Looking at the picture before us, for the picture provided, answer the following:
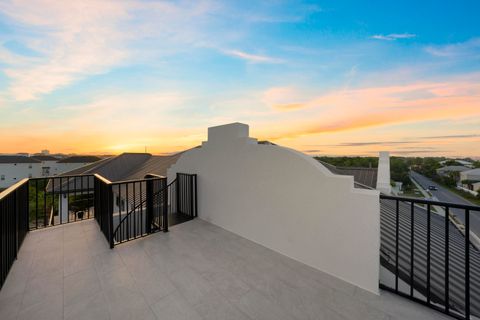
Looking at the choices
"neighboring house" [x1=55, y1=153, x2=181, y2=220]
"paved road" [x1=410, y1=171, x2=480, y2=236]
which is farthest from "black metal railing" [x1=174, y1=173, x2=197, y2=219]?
"neighboring house" [x1=55, y1=153, x2=181, y2=220]

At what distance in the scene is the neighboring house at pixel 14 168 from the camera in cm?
2282

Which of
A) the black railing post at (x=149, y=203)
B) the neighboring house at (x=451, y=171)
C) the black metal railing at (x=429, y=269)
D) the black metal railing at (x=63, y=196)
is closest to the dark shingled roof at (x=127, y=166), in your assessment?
the black metal railing at (x=63, y=196)

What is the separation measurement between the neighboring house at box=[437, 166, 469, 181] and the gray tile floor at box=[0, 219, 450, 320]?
46.2m

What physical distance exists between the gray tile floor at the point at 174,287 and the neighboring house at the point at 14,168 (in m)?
32.8

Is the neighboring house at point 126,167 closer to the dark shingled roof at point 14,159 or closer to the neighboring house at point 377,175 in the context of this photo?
the neighboring house at point 377,175

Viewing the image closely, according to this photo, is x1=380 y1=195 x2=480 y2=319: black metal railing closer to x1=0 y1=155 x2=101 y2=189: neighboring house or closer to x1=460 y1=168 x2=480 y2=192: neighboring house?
x1=0 y1=155 x2=101 y2=189: neighboring house

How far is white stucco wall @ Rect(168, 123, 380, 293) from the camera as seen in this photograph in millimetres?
2102

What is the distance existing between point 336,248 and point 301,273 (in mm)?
561

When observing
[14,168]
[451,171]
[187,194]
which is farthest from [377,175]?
[451,171]

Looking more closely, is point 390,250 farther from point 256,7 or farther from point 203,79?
point 203,79

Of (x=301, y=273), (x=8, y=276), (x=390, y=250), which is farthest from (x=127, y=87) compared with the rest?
(x=390, y=250)

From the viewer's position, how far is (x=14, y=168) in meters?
23.7

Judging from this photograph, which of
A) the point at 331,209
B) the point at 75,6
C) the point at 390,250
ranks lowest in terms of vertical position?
the point at 390,250

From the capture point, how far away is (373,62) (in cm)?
404
